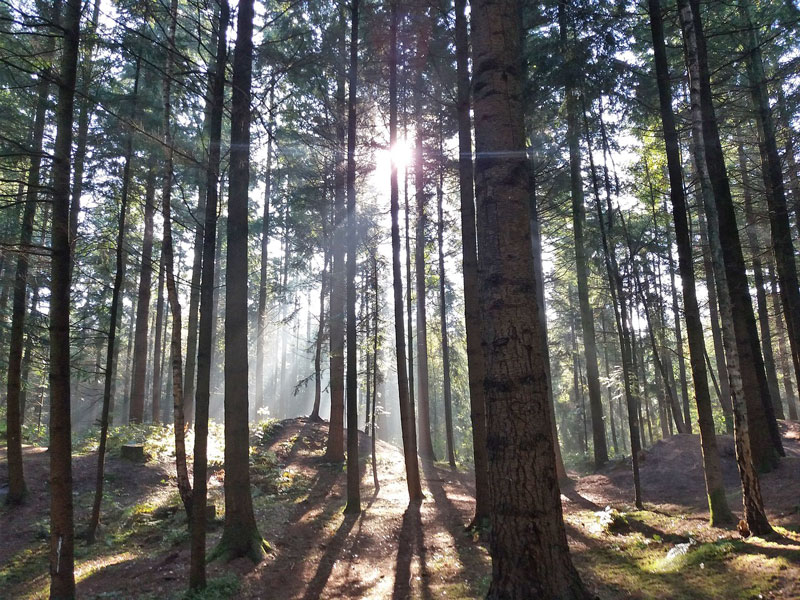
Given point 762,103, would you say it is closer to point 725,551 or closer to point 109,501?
point 725,551

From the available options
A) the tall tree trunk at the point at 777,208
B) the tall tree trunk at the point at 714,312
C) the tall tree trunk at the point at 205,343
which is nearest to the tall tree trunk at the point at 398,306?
the tall tree trunk at the point at 205,343

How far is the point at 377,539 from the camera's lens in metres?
9.38

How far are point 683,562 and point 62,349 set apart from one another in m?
7.99

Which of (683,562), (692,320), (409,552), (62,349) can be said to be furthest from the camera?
(409,552)

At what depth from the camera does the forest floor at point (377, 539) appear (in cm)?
602

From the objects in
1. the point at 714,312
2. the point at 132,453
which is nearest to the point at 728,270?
the point at 714,312

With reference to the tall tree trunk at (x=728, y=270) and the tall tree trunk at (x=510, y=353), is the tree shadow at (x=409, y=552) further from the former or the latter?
the tall tree trunk at (x=728, y=270)

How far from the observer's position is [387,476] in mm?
17047

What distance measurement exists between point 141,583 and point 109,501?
4.85m

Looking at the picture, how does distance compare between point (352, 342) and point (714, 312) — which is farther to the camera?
point (714, 312)

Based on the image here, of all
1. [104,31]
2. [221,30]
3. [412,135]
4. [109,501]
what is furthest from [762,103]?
[109,501]

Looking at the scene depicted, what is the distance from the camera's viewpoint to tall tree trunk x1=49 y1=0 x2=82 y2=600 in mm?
5086

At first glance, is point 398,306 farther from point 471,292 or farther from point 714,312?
point 714,312

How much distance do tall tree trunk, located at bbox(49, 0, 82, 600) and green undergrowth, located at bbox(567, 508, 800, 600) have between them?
5.74 meters
